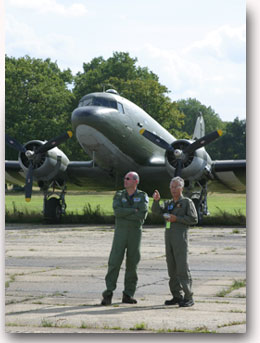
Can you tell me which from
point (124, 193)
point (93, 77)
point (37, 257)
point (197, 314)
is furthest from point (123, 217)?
point (93, 77)

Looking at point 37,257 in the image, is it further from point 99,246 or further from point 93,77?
point 93,77

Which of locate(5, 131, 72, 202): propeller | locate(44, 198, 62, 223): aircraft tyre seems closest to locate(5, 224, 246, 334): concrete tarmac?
locate(5, 131, 72, 202): propeller

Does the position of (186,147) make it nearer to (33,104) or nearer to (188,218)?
(188,218)

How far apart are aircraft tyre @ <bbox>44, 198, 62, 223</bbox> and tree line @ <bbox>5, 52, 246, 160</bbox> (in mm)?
12055

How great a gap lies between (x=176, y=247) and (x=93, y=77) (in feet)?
180

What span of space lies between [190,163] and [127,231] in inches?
591

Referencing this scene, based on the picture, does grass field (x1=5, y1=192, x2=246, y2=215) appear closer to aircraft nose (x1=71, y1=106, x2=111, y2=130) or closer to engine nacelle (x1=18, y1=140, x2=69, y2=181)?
engine nacelle (x1=18, y1=140, x2=69, y2=181)

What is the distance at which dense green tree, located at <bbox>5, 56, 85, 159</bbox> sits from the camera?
42719 mm

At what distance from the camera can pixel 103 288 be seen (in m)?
9.13

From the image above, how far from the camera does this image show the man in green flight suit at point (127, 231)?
782 centimetres

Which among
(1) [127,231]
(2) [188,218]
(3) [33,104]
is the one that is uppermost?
(3) [33,104]

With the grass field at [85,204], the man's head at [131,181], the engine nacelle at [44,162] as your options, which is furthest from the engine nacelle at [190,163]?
the man's head at [131,181]

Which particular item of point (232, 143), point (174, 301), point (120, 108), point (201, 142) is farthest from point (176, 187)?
point (232, 143)

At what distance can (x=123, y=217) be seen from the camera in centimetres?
784
